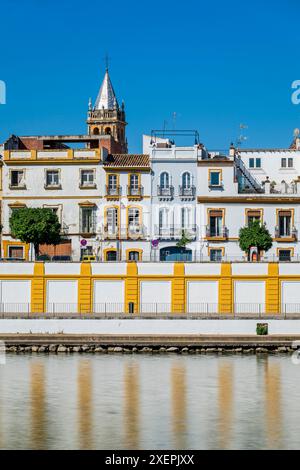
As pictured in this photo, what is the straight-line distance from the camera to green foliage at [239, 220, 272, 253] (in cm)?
6656

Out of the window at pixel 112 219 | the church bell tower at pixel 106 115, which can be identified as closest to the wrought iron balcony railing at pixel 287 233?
the window at pixel 112 219

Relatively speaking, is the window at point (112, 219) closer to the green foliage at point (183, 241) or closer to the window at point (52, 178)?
the window at point (52, 178)

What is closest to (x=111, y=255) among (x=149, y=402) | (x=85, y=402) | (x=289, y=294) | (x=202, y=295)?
(x=202, y=295)

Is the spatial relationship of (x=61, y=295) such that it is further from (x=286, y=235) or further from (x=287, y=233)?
(x=287, y=233)

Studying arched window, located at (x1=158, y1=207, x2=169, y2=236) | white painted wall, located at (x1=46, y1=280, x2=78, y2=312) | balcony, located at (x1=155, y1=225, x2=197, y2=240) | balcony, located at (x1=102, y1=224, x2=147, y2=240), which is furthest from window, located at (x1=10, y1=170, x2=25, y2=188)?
white painted wall, located at (x1=46, y1=280, x2=78, y2=312)

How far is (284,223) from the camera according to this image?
6938cm

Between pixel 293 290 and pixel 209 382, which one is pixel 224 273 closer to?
pixel 293 290

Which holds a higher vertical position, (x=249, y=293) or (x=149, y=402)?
(x=249, y=293)

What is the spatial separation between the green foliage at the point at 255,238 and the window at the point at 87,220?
9.14 meters

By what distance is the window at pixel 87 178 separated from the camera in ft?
233

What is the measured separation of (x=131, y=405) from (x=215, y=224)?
29342 millimetres
